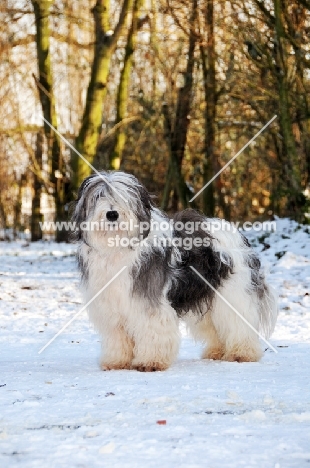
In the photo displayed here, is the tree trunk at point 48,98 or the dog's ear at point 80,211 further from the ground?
the tree trunk at point 48,98

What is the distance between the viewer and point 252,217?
19484mm

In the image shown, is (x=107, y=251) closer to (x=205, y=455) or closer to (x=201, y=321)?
(x=201, y=321)

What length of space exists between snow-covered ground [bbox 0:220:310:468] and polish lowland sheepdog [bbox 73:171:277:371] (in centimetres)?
23

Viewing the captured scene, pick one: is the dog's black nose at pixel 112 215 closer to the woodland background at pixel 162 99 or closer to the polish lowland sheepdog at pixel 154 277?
the polish lowland sheepdog at pixel 154 277

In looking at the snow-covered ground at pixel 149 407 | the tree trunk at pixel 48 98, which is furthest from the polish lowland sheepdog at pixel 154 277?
the tree trunk at pixel 48 98

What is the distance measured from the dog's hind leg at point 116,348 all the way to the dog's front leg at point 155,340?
10cm

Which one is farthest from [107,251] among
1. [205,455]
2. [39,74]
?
[39,74]

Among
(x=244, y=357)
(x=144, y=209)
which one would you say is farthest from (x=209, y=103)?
(x=144, y=209)

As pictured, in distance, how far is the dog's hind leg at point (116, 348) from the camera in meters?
5.42

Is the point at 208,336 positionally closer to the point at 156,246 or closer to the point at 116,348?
the point at 116,348

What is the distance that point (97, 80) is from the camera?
15.6m

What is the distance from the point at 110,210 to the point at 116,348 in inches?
39.5

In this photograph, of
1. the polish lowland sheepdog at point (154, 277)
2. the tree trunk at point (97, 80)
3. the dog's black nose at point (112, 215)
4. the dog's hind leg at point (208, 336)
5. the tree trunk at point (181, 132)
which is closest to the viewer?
the dog's black nose at point (112, 215)

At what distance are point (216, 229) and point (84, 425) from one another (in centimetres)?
247
